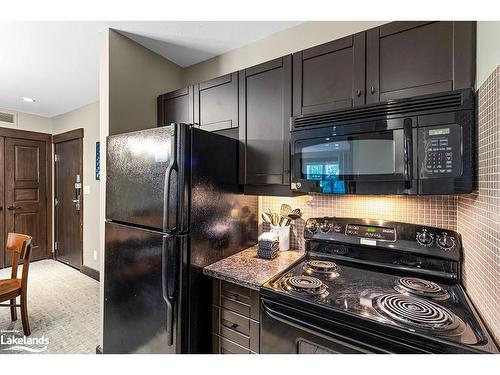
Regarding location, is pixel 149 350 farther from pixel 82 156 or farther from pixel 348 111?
pixel 82 156

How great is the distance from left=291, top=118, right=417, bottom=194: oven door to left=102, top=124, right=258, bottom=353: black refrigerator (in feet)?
1.68

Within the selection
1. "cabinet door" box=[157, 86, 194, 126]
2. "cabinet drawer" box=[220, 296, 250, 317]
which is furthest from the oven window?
"cabinet door" box=[157, 86, 194, 126]

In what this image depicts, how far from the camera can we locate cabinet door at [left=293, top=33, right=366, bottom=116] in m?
1.27

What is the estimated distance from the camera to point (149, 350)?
53.8 inches

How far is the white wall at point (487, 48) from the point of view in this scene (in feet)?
2.70

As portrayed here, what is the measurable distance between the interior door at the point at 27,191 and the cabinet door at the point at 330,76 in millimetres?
4567

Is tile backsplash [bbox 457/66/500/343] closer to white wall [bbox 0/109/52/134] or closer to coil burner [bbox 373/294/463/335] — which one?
coil burner [bbox 373/294/463/335]

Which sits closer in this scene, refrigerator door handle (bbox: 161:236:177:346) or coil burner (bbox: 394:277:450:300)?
coil burner (bbox: 394:277:450:300)

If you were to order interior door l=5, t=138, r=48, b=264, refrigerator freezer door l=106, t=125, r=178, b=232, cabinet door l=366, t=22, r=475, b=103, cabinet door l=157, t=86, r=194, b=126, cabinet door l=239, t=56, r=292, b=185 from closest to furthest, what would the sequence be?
1. cabinet door l=366, t=22, r=475, b=103
2. refrigerator freezer door l=106, t=125, r=178, b=232
3. cabinet door l=239, t=56, r=292, b=185
4. cabinet door l=157, t=86, r=194, b=126
5. interior door l=5, t=138, r=48, b=264

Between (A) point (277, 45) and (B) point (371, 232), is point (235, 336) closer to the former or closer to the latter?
(B) point (371, 232)

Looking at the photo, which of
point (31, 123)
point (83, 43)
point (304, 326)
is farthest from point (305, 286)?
point (31, 123)

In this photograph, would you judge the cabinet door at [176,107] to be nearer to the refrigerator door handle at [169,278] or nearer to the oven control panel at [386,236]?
the refrigerator door handle at [169,278]

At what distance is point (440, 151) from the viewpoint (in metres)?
1.03
